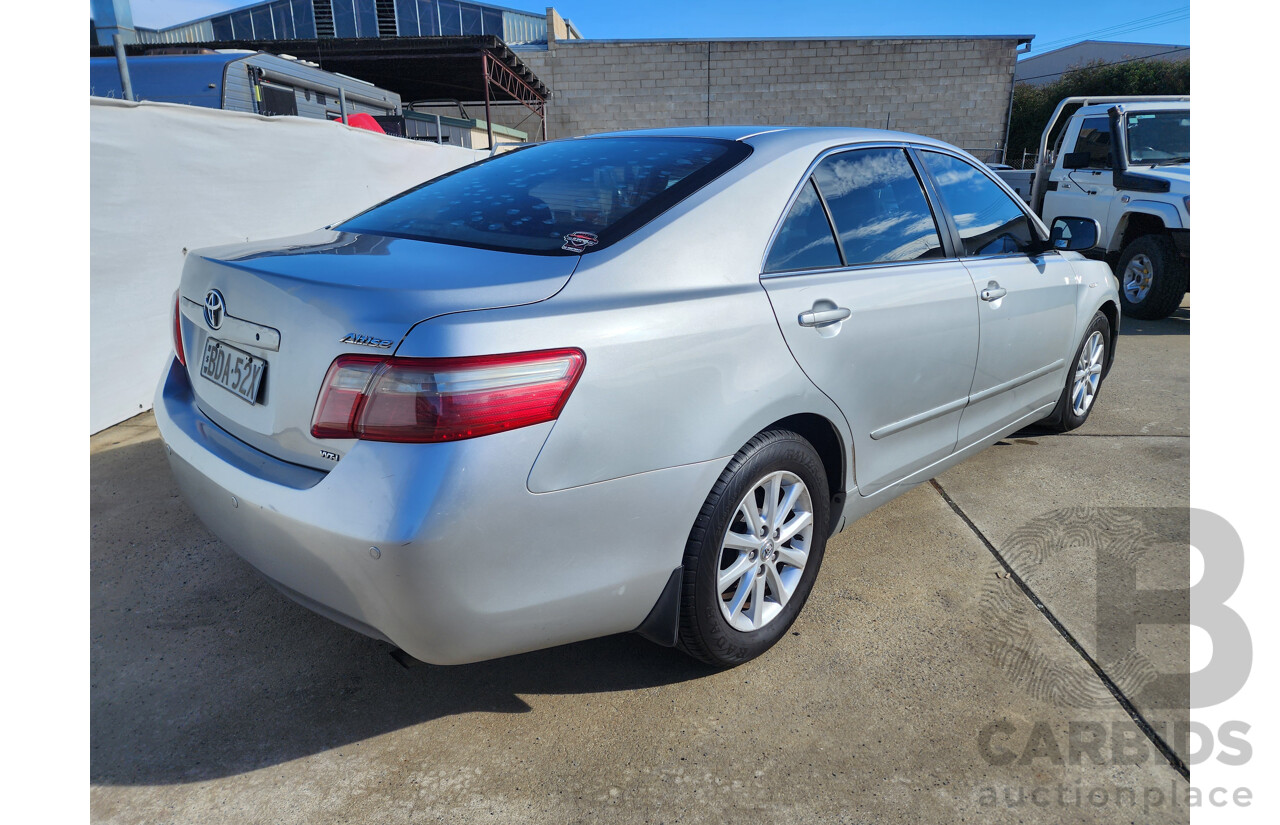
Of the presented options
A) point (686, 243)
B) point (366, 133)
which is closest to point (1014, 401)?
point (686, 243)

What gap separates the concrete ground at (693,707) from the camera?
1.84 metres

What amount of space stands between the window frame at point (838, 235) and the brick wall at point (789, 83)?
2575 cm

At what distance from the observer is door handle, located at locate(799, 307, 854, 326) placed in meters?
2.18

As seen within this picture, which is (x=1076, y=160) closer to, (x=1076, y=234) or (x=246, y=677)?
(x=1076, y=234)

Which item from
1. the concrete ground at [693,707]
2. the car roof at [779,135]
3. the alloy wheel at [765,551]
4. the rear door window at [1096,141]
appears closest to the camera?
the concrete ground at [693,707]

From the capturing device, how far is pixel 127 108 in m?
4.13

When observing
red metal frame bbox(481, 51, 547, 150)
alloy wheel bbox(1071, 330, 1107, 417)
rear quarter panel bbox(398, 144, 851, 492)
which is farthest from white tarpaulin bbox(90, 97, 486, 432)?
red metal frame bbox(481, 51, 547, 150)

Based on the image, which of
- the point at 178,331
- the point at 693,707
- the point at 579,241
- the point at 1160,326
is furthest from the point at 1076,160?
the point at 178,331

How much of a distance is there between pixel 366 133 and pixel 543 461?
20.1 feet

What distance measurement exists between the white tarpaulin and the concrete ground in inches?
62.5

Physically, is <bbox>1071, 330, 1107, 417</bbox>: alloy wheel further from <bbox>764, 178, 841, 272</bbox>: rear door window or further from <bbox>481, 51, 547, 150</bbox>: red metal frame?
<bbox>481, 51, 547, 150</bbox>: red metal frame

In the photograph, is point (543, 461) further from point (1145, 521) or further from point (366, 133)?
point (366, 133)

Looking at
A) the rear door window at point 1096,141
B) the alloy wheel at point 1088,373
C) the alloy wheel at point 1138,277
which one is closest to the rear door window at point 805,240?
the alloy wheel at point 1088,373

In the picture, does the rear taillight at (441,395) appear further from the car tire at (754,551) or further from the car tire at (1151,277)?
the car tire at (1151,277)
